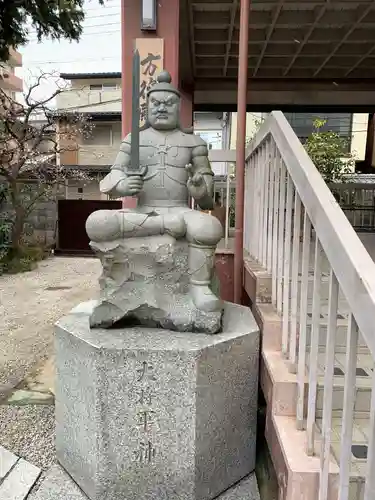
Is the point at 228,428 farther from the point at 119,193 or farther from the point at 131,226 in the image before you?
the point at 119,193

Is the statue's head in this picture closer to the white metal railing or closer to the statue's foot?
the white metal railing

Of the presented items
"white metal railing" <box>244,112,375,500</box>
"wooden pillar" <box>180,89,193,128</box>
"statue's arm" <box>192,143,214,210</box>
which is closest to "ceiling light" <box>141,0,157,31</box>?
"white metal railing" <box>244,112,375,500</box>

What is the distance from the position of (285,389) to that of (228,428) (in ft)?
1.35

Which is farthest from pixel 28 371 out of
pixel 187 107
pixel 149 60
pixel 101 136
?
pixel 101 136

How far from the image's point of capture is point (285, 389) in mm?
1967

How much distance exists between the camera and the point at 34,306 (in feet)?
20.0

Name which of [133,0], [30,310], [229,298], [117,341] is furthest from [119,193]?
[30,310]

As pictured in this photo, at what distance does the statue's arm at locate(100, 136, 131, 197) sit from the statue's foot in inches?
23.6

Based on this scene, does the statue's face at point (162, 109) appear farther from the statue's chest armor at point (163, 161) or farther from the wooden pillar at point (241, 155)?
the wooden pillar at point (241, 155)

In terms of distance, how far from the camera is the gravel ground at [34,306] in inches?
156

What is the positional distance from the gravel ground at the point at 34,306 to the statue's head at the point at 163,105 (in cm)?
233

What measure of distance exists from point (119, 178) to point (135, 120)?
351mm

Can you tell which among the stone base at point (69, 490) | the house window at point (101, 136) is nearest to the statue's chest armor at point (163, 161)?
the stone base at point (69, 490)

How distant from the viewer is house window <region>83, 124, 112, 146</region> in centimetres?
1711
